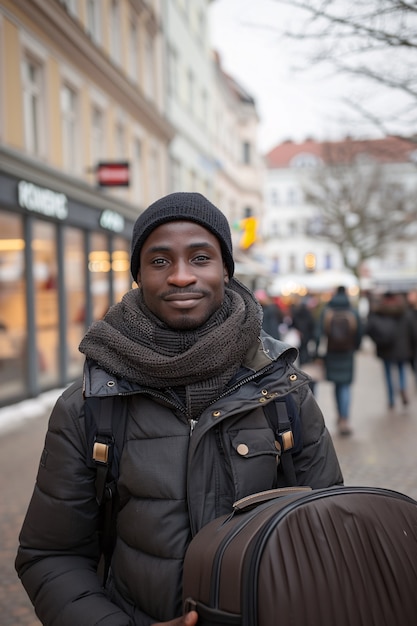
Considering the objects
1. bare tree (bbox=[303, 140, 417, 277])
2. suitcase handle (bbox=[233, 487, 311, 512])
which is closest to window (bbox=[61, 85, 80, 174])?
suitcase handle (bbox=[233, 487, 311, 512])

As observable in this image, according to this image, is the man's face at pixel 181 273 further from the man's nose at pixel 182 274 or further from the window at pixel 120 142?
the window at pixel 120 142

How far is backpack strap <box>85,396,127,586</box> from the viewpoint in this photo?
1.79 m

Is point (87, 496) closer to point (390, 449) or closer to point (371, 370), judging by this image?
point (390, 449)

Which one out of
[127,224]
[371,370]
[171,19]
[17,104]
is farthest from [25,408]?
[171,19]

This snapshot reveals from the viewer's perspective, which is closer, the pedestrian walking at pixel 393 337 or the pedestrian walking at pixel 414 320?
the pedestrian walking at pixel 393 337

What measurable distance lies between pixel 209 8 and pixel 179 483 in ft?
112

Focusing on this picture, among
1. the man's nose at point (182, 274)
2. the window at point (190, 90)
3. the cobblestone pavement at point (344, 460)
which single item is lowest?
the cobblestone pavement at point (344, 460)

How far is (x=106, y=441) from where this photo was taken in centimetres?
179

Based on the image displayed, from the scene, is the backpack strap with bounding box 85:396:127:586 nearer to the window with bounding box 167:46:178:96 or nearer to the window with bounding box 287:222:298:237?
the window with bounding box 167:46:178:96

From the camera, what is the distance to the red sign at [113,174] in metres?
15.6

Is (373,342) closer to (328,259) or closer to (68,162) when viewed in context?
(68,162)

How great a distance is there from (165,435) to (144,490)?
0.44 feet

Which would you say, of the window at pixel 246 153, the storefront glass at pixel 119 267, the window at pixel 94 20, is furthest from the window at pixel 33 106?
the window at pixel 246 153

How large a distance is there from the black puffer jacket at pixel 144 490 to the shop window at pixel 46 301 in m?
11.4
